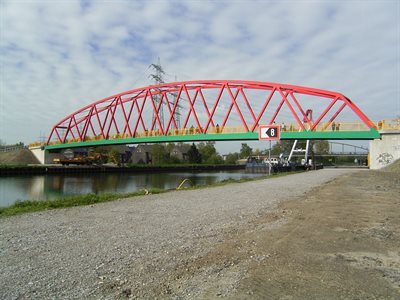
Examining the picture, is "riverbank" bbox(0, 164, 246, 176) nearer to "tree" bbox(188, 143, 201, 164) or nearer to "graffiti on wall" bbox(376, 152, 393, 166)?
"tree" bbox(188, 143, 201, 164)

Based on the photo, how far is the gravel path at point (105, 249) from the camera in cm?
445

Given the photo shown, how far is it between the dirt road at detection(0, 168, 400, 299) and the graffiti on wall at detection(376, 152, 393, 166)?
29471 millimetres

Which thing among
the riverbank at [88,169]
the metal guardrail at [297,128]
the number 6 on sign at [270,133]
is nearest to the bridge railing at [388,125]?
the metal guardrail at [297,128]

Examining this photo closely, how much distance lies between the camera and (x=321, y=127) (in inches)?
1849

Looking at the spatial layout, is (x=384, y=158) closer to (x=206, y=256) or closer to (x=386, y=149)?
(x=386, y=149)

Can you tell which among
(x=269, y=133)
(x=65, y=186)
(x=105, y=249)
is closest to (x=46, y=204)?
(x=105, y=249)

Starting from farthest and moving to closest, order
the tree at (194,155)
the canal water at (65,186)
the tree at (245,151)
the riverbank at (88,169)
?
the tree at (245,151) < the tree at (194,155) < the riverbank at (88,169) < the canal water at (65,186)

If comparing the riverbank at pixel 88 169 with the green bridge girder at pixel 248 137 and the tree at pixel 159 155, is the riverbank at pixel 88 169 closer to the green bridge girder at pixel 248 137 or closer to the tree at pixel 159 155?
the green bridge girder at pixel 248 137

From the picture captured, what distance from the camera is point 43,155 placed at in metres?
86.1

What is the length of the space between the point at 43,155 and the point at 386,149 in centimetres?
7963

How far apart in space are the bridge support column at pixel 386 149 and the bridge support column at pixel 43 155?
255 feet

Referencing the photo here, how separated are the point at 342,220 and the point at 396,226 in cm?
127

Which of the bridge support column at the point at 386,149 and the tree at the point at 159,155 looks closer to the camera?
the bridge support column at the point at 386,149

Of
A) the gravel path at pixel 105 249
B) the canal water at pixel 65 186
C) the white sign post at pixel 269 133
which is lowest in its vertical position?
the canal water at pixel 65 186
